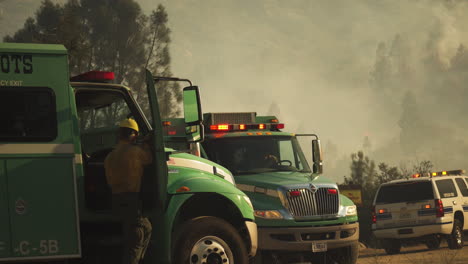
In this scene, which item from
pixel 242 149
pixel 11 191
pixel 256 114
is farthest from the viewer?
pixel 256 114

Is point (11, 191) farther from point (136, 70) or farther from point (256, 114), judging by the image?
point (136, 70)

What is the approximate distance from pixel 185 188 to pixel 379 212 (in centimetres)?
1497

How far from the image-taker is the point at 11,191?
9.48 metres

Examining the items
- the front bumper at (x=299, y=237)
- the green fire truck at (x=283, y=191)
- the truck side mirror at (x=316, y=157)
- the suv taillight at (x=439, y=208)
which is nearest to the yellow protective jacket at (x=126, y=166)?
the green fire truck at (x=283, y=191)

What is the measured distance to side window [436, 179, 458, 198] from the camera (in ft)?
79.4

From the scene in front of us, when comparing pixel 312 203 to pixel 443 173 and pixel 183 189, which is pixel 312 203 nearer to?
pixel 183 189

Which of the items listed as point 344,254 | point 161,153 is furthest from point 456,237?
point 161,153

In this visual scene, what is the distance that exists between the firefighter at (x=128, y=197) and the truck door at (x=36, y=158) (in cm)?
47

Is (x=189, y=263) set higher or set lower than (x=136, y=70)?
lower

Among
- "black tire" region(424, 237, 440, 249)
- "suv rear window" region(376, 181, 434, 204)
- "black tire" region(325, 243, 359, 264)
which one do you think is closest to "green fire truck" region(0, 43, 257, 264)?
"black tire" region(325, 243, 359, 264)

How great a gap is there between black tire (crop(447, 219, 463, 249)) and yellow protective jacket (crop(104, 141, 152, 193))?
51.0 feet

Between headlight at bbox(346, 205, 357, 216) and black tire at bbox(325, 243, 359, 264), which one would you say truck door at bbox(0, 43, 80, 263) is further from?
headlight at bbox(346, 205, 357, 216)

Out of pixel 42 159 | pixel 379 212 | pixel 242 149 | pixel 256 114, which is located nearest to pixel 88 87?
pixel 42 159

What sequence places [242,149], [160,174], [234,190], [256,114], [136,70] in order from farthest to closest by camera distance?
[136,70] → [256,114] → [242,149] → [234,190] → [160,174]
